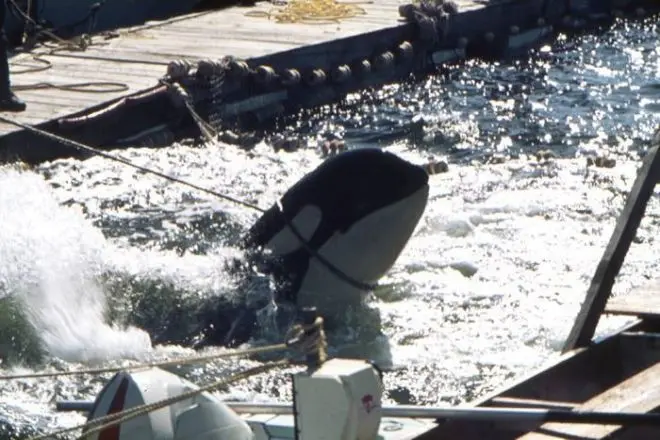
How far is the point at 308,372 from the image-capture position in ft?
16.4

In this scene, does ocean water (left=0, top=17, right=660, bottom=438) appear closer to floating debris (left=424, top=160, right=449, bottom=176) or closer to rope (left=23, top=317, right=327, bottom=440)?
floating debris (left=424, top=160, right=449, bottom=176)

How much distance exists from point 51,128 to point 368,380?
9410 millimetres

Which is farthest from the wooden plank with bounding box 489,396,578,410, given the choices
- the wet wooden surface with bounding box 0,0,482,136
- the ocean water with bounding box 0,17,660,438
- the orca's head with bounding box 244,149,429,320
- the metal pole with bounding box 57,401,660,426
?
the wet wooden surface with bounding box 0,0,482,136

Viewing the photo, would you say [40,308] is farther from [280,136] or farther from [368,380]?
[280,136]

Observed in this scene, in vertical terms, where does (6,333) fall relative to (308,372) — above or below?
below

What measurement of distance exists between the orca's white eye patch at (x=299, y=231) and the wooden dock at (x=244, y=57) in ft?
14.7

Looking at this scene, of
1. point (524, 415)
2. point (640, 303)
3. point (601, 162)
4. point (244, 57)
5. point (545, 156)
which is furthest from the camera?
point (244, 57)

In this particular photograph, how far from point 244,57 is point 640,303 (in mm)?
10575

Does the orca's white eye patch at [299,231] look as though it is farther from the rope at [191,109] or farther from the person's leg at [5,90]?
the rope at [191,109]

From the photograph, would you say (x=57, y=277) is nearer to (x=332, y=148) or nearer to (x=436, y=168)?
(x=436, y=168)

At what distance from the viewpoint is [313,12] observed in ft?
65.0

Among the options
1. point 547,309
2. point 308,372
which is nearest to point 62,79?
point 547,309

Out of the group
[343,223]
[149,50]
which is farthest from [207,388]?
[149,50]

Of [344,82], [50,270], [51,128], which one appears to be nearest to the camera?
[50,270]
